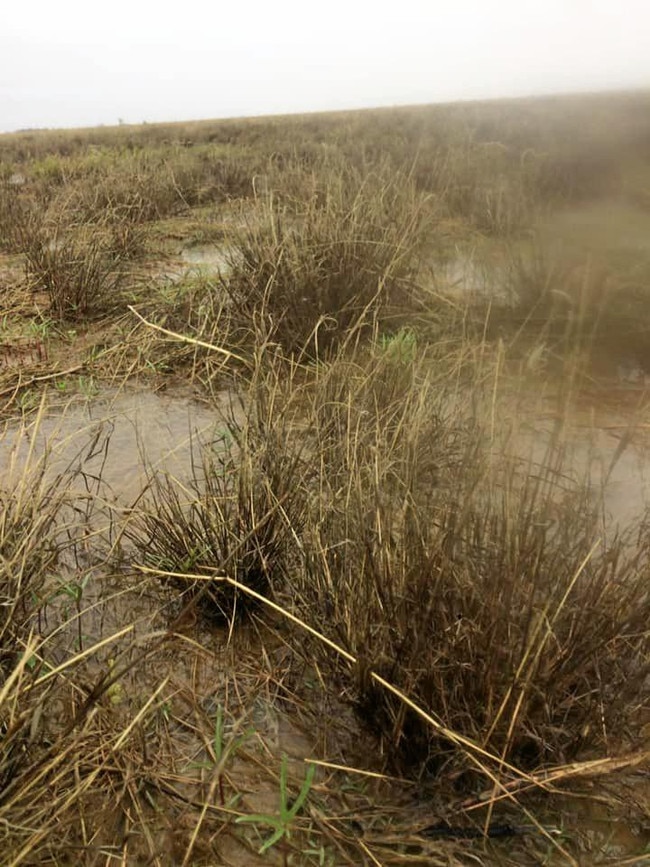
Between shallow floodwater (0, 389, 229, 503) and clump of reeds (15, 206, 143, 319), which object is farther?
clump of reeds (15, 206, 143, 319)

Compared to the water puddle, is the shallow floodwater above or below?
above

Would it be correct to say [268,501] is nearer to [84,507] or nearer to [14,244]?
[84,507]

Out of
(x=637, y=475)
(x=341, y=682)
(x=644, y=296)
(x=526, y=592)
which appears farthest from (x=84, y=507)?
(x=644, y=296)

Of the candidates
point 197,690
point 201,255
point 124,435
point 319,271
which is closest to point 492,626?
point 197,690

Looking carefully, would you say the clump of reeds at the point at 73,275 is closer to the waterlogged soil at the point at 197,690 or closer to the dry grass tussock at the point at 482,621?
the waterlogged soil at the point at 197,690

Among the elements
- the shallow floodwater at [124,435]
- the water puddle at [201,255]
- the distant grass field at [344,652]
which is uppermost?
the distant grass field at [344,652]

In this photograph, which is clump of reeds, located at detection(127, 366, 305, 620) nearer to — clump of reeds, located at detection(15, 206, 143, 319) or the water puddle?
clump of reeds, located at detection(15, 206, 143, 319)

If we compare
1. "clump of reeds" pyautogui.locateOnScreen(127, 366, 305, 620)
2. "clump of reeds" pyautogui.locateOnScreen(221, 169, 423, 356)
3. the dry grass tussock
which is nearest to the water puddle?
"clump of reeds" pyautogui.locateOnScreen(221, 169, 423, 356)

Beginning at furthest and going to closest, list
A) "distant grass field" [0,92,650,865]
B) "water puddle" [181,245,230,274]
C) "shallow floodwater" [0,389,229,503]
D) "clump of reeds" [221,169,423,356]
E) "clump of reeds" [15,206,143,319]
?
"water puddle" [181,245,230,274] < "clump of reeds" [15,206,143,319] < "clump of reeds" [221,169,423,356] < "shallow floodwater" [0,389,229,503] < "distant grass field" [0,92,650,865]

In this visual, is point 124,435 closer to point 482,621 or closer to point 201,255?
point 482,621

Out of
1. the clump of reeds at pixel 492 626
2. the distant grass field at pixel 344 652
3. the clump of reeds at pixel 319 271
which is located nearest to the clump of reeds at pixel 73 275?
the clump of reeds at pixel 319 271

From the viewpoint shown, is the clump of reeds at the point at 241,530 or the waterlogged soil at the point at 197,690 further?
the clump of reeds at the point at 241,530

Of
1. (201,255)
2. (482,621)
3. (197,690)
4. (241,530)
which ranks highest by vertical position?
(482,621)

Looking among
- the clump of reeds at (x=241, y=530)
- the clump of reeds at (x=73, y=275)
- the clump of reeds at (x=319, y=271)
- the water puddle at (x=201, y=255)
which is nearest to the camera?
the clump of reeds at (x=241, y=530)
